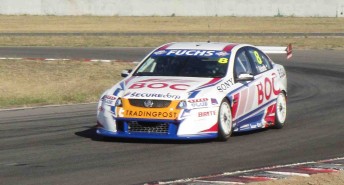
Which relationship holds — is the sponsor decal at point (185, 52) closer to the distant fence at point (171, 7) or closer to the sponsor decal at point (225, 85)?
the sponsor decal at point (225, 85)

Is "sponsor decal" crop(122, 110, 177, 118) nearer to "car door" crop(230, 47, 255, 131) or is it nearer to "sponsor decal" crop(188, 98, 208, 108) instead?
"sponsor decal" crop(188, 98, 208, 108)

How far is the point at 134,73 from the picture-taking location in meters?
13.5

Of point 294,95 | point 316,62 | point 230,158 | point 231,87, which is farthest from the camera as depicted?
point 316,62

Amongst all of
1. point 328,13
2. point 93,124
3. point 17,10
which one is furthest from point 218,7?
point 93,124

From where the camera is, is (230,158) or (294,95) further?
(294,95)

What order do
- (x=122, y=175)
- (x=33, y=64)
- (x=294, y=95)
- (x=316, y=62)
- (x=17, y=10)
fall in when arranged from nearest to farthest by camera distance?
(x=122, y=175) < (x=294, y=95) < (x=33, y=64) < (x=316, y=62) < (x=17, y=10)

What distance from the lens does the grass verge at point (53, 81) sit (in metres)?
19.0

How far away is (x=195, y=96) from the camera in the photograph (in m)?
12.3

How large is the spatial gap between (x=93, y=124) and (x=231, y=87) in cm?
262

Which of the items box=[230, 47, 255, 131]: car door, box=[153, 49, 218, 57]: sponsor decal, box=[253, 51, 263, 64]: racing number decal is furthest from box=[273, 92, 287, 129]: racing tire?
box=[153, 49, 218, 57]: sponsor decal

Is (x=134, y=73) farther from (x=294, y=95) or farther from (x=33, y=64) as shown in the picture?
(x=33, y=64)

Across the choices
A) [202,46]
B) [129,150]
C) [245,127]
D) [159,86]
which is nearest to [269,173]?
[129,150]

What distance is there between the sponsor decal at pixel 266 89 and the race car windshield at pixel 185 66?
29.1 inches

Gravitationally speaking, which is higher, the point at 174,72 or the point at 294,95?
the point at 174,72
